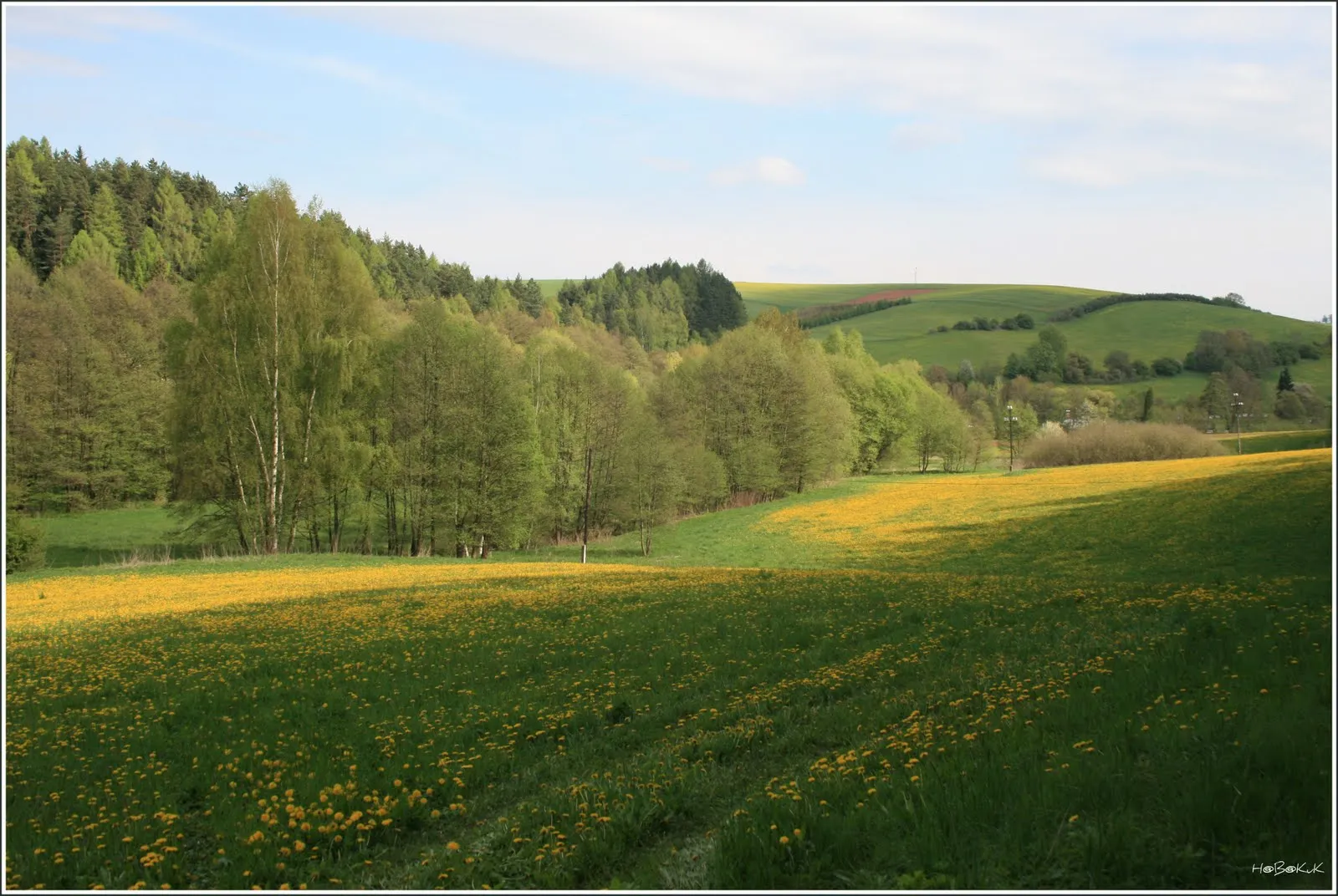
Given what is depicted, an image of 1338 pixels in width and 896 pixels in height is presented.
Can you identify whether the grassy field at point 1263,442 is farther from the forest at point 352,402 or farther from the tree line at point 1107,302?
the tree line at point 1107,302

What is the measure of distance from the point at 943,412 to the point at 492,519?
2894 inches

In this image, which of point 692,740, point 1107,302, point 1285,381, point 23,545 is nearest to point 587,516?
point 23,545

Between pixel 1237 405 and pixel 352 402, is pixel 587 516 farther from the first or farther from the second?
pixel 1237 405

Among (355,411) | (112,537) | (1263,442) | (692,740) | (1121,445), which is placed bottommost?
(112,537)

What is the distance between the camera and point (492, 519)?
54.0 meters

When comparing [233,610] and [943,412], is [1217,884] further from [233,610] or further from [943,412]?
[943,412]

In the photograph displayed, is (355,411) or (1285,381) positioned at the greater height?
(355,411)

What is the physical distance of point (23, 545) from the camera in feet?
131

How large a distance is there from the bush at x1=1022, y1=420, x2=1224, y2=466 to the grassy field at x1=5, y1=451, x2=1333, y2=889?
50111 mm

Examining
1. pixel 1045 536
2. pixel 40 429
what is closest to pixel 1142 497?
pixel 1045 536

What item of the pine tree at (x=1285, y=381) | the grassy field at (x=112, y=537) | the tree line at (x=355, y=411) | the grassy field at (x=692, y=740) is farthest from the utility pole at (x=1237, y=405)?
the grassy field at (x=112, y=537)

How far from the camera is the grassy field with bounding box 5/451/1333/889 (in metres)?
6.04

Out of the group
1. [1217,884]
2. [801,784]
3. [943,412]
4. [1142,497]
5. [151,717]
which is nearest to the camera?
[1217,884]

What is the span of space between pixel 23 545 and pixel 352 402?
1722cm
